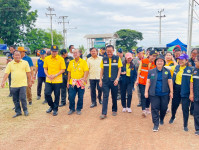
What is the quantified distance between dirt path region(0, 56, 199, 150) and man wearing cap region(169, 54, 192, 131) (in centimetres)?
47

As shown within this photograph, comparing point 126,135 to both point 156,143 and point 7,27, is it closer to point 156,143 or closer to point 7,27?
point 156,143

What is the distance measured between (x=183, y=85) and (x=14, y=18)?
4033cm

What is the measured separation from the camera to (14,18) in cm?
3966

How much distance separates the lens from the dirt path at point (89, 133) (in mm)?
4352

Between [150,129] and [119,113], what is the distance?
1541 mm

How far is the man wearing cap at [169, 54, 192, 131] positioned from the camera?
5.09 m

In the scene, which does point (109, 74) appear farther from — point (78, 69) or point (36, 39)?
point (36, 39)

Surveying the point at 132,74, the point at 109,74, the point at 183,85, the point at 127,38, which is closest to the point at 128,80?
the point at 132,74

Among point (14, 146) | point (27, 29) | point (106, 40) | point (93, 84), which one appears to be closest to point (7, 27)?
point (27, 29)

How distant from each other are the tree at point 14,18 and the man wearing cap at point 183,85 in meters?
38.9

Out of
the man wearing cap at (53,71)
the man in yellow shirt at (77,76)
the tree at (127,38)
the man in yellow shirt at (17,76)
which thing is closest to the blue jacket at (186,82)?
the man in yellow shirt at (77,76)

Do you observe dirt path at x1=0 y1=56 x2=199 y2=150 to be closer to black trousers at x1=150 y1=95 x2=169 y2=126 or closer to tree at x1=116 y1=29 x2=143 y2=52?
black trousers at x1=150 y1=95 x2=169 y2=126

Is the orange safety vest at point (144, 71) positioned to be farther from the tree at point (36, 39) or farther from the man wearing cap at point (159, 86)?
the tree at point (36, 39)

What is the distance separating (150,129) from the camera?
5.24m
